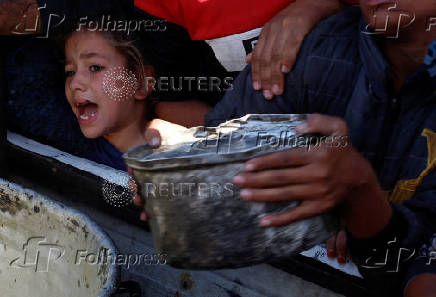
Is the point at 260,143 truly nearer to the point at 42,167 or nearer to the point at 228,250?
the point at 228,250

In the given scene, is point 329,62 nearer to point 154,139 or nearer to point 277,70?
point 277,70

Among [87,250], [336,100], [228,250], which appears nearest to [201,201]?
[228,250]

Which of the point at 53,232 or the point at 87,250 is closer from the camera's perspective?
the point at 87,250

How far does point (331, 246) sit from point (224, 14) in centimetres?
82

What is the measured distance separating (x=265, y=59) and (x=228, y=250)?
0.65 meters

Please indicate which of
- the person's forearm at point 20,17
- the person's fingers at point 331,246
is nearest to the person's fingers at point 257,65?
the person's fingers at point 331,246

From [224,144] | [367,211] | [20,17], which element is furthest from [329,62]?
[20,17]

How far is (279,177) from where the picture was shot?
1012 millimetres

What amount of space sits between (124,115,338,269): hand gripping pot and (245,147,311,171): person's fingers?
1 cm

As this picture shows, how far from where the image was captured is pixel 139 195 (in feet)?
3.63

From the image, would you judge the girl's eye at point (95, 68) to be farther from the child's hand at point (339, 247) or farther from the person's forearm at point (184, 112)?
the child's hand at point (339, 247)

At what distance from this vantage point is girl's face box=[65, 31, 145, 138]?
2104mm

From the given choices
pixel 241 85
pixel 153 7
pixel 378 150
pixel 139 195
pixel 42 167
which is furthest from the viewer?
pixel 42 167

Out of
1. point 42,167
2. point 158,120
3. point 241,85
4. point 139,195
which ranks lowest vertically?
point 42,167
